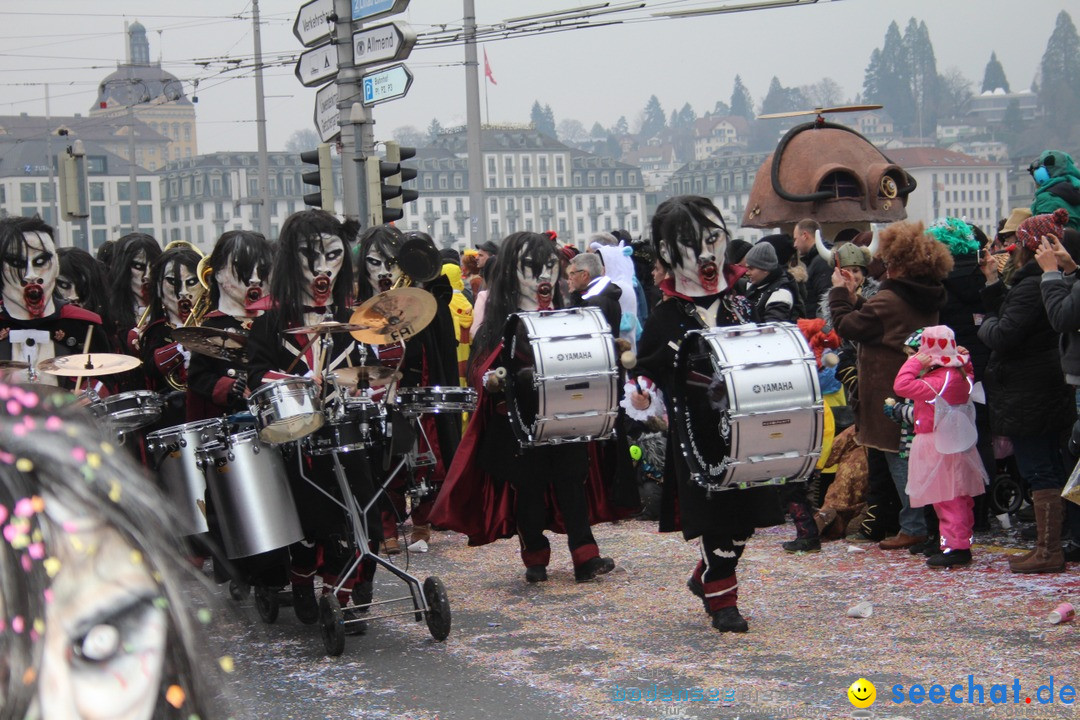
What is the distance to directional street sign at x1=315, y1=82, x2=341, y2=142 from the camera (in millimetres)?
11875

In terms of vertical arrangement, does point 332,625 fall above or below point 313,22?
below

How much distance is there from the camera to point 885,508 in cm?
823

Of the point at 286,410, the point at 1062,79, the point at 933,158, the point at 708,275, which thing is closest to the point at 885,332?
the point at 708,275

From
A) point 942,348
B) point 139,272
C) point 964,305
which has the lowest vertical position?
point 942,348

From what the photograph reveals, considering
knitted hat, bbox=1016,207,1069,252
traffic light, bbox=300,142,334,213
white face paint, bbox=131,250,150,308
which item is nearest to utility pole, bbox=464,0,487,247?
traffic light, bbox=300,142,334,213

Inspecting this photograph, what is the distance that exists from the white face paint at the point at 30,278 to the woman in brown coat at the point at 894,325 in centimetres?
443

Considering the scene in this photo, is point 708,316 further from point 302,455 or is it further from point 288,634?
point 288,634

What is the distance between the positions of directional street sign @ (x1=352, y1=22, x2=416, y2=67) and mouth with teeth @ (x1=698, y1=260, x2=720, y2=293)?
5256mm

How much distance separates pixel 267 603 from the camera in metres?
7.09

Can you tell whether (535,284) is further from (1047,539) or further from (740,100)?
(740,100)

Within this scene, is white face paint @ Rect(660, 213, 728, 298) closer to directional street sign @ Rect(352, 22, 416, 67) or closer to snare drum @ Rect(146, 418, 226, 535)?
snare drum @ Rect(146, 418, 226, 535)

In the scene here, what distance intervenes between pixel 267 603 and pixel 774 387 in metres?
3.04

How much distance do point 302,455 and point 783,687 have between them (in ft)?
8.01

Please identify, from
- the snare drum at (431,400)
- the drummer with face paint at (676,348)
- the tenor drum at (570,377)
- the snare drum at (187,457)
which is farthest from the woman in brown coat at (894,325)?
the snare drum at (187,457)
